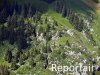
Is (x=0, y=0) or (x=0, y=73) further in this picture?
(x=0, y=0)

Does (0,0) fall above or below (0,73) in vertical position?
above
